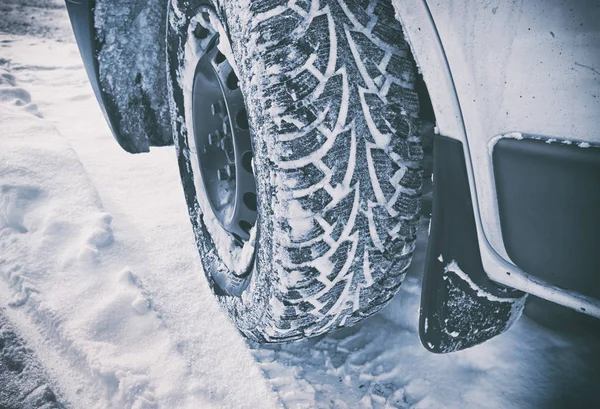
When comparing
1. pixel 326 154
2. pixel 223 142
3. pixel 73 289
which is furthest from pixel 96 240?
pixel 326 154

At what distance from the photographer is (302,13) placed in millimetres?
750

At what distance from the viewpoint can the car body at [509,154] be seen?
0.51 m

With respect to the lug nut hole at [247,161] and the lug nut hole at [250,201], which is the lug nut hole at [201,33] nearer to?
the lug nut hole at [247,161]

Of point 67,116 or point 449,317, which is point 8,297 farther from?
point 67,116

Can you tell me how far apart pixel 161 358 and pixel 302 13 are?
3.59 feet

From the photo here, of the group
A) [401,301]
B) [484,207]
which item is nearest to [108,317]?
[401,301]

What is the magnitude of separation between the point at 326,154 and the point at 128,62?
1173 millimetres

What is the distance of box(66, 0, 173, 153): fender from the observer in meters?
1.42

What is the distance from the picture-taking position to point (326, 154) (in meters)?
0.77

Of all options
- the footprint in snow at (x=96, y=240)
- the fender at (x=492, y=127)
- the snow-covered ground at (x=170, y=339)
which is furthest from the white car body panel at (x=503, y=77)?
the footprint in snow at (x=96, y=240)

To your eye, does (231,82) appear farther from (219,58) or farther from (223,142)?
(223,142)

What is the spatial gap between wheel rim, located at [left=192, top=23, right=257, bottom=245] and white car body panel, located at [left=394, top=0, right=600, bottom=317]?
640mm

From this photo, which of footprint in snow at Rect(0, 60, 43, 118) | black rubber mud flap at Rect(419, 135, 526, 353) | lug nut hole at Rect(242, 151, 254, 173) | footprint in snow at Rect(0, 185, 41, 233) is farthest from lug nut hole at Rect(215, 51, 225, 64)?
footprint in snow at Rect(0, 60, 43, 118)

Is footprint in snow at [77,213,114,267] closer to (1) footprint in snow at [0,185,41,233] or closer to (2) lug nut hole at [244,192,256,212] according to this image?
(1) footprint in snow at [0,185,41,233]
